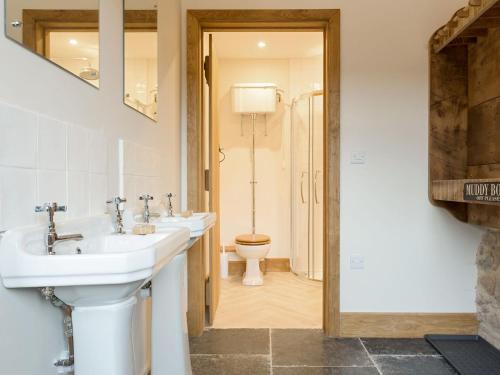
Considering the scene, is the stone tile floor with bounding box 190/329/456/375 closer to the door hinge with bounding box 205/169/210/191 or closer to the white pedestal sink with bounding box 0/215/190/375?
the door hinge with bounding box 205/169/210/191

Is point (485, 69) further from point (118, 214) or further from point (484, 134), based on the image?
point (118, 214)

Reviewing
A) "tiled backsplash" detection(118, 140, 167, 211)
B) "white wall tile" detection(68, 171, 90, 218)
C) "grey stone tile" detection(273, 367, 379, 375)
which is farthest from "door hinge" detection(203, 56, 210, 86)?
"grey stone tile" detection(273, 367, 379, 375)

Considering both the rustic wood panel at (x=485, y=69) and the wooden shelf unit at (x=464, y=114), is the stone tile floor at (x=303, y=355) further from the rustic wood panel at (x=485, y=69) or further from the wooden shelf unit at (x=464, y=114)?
the rustic wood panel at (x=485, y=69)

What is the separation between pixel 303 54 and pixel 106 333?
148 inches

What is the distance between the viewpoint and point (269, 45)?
147 inches

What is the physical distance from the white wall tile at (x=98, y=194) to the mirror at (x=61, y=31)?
0.34m

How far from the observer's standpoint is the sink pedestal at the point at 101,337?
89 cm

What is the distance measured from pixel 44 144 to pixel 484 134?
2380mm

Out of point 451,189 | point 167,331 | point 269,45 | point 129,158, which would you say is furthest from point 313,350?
point 269,45

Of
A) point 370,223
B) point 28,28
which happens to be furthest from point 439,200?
point 28,28

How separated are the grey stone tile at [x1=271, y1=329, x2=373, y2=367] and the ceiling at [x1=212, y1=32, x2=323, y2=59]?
2.70m

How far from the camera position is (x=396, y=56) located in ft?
7.91

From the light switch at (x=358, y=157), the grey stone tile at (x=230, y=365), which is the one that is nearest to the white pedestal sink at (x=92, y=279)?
the grey stone tile at (x=230, y=365)

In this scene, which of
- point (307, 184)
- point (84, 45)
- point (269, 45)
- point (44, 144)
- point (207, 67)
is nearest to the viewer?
point (44, 144)
